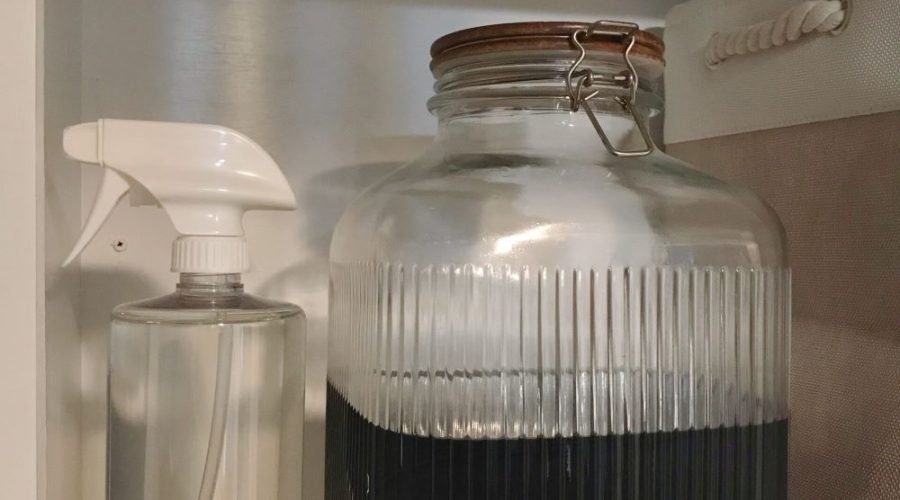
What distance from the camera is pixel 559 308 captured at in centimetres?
41

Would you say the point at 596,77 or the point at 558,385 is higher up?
the point at 596,77

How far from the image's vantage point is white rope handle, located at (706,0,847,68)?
46cm

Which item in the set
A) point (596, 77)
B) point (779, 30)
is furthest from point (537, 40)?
point (779, 30)

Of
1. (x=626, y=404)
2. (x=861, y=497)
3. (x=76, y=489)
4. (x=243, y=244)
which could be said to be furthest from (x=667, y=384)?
(x=76, y=489)

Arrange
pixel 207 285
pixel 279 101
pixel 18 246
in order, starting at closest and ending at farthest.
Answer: pixel 18 246 < pixel 207 285 < pixel 279 101

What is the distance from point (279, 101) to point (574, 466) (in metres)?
0.31

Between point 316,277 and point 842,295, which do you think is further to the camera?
point 316,277

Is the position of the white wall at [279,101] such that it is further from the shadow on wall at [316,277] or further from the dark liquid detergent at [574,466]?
the dark liquid detergent at [574,466]

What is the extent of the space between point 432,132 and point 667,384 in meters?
0.26

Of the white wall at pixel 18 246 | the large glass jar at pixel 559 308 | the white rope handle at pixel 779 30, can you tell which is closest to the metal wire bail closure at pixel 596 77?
the large glass jar at pixel 559 308

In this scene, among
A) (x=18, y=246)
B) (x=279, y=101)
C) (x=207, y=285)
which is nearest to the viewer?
(x=18, y=246)

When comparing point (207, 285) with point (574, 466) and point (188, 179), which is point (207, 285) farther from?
point (574, 466)

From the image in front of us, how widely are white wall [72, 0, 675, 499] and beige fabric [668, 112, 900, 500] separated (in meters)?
0.23

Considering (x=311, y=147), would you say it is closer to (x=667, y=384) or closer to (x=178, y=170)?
(x=178, y=170)
